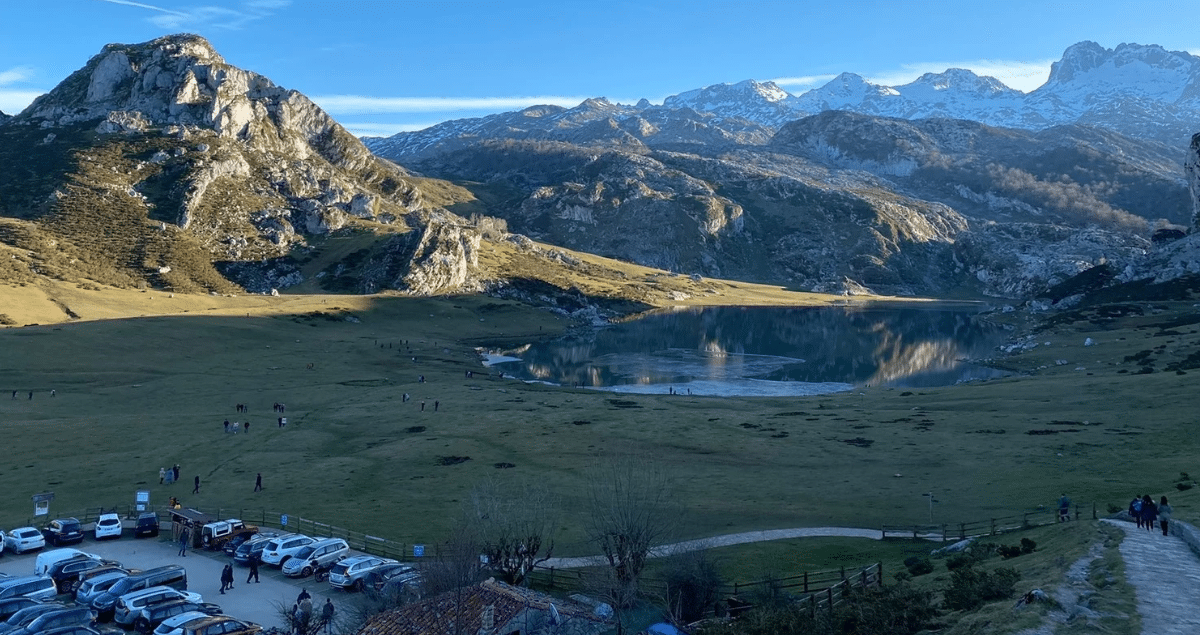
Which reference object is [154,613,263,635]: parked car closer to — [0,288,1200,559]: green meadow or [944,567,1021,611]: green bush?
[0,288,1200,559]: green meadow

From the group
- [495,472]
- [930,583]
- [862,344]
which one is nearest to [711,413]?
[495,472]

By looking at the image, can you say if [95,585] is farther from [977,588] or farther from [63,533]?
[977,588]

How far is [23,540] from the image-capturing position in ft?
141

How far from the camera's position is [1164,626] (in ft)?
→ 67.5

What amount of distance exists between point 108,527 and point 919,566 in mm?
44805

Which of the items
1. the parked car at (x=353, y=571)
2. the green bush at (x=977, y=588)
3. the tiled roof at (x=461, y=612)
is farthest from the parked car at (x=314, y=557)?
the green bush at (x=977, y=588)

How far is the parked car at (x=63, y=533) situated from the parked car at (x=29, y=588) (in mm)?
7941

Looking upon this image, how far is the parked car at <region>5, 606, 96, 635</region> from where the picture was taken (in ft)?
101

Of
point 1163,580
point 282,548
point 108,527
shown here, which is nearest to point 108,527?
point 108,527

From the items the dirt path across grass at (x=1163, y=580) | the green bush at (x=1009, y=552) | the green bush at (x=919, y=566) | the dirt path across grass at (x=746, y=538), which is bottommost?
the dirt path across grass at (x=746, y=538)

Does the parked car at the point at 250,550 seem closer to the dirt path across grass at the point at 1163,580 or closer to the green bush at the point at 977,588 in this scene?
the green bush at the point at 977,588

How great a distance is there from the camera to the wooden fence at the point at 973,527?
40156mm

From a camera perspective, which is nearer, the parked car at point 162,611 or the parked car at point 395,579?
the parked car at point 162,611

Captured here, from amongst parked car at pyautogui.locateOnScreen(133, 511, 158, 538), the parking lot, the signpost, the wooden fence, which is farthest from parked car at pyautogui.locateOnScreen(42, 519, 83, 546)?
the wooden fence
